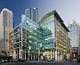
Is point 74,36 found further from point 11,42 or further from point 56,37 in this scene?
point 11,42

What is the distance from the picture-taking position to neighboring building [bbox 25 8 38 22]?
21.1ft

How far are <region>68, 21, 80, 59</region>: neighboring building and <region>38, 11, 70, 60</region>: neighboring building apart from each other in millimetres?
87

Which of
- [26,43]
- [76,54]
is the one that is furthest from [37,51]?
[76,54]

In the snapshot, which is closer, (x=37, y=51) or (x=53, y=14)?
(x=53, y=14)

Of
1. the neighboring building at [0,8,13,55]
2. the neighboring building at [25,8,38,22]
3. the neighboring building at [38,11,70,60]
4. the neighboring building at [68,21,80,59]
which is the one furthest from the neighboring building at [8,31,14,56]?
the neighboring building at [68,21,80,59]

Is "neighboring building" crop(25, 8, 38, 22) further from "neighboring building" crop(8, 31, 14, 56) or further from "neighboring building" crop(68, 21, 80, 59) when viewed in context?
"neighboring building" crop(68, 21, 80, 59)

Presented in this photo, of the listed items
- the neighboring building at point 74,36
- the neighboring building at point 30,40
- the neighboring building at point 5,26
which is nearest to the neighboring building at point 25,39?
the neighboring building at point 30,40

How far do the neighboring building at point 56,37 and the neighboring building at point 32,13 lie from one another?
111 mm

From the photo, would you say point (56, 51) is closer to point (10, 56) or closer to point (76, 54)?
point (76, 54)

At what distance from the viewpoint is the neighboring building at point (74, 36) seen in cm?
676

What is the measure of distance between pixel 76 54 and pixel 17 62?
1.09 metres

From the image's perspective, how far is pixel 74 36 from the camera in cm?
682

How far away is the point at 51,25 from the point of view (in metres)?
6.61

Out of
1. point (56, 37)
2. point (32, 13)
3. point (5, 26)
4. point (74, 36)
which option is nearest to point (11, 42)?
point (5, 26)
